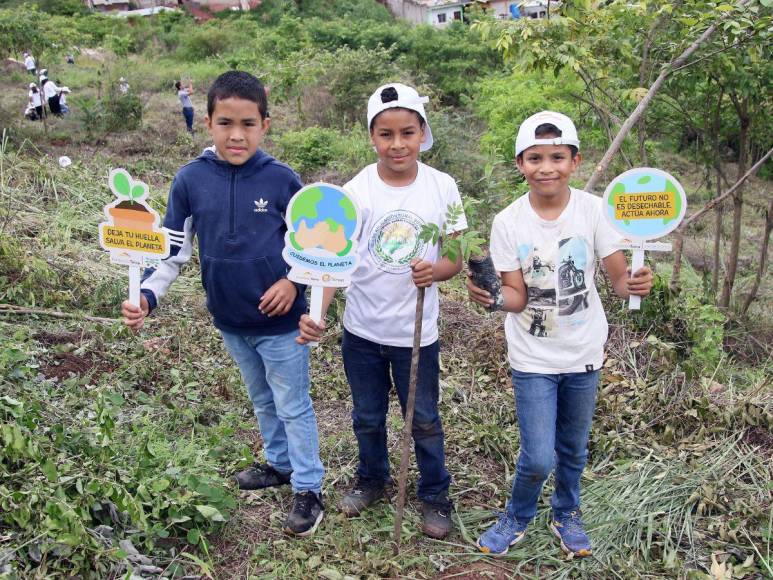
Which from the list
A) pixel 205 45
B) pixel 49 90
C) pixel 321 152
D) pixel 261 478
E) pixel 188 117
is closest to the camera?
pixel 261 478

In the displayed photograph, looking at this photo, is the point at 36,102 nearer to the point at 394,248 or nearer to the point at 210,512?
the point at 210,512

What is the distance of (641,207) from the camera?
2.28 metres

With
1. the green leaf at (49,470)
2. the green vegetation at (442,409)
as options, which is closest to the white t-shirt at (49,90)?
the green vegetation at (442,409)

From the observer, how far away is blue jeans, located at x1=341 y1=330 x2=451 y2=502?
2541 millimetres

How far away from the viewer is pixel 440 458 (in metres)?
2.67

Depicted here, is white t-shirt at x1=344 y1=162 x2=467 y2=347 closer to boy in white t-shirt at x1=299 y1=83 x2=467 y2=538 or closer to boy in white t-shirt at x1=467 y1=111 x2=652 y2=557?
boy in white t-shirt at x1=299 y1=83 x2=467 y2=538

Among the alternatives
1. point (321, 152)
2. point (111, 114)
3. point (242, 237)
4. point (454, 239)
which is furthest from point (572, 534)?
point (111, 114)

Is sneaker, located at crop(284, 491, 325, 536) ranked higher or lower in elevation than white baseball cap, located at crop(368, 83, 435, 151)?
lower

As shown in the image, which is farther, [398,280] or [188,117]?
[188,117]

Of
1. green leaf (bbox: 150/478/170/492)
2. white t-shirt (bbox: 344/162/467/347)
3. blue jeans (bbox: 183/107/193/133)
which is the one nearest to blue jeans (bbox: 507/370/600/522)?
white t-shirt (bbox: 344/162/467/347)

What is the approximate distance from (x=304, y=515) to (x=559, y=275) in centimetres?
135

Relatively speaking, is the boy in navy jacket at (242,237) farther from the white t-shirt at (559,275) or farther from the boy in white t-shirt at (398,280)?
the white t-shirt at (559,275)

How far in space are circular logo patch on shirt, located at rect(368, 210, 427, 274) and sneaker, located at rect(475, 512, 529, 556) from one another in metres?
1.06

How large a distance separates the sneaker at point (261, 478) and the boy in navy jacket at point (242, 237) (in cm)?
33
